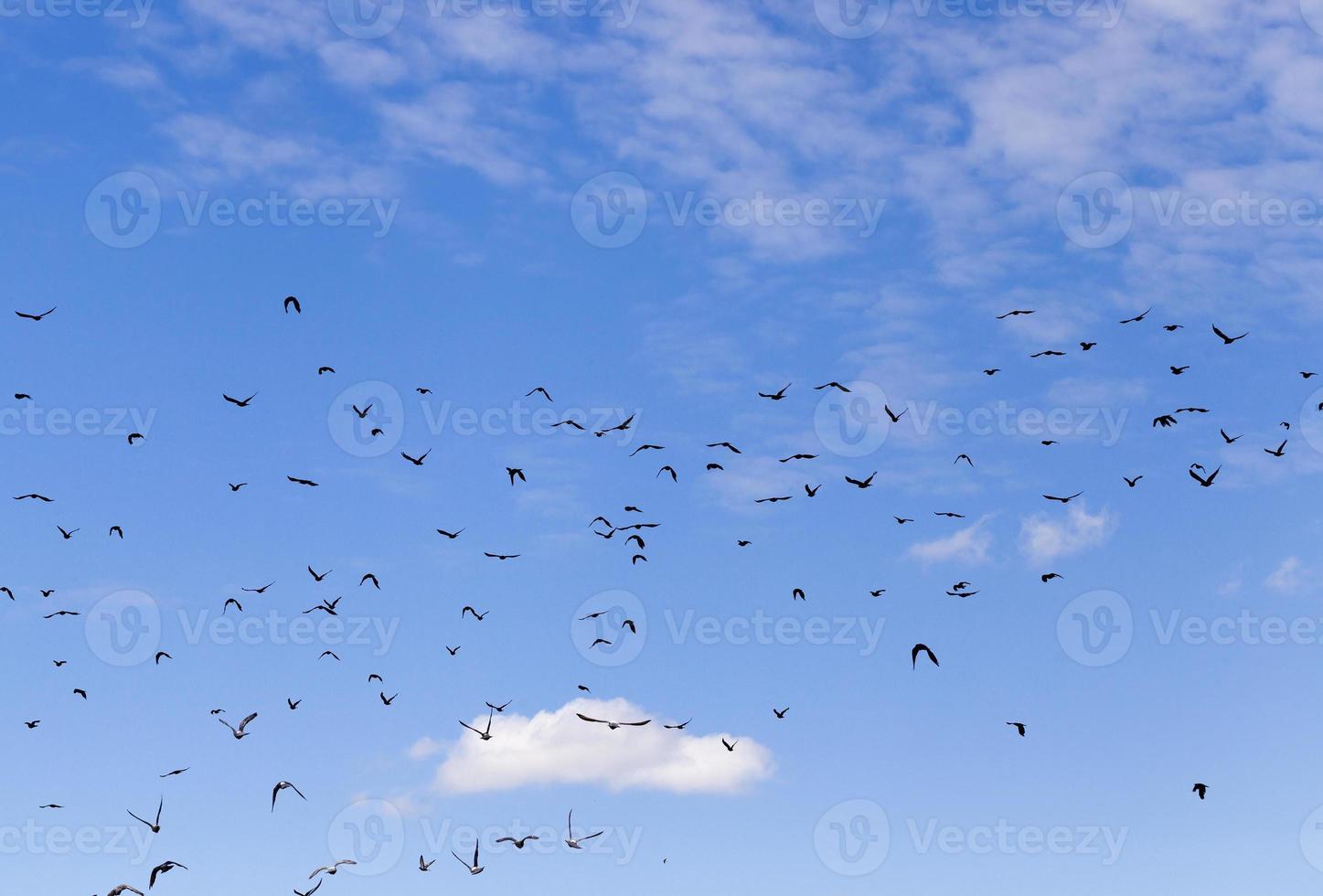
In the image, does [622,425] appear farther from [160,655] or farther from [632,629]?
[160,655]

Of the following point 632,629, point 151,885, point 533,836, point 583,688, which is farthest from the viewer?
Result: point 632,629

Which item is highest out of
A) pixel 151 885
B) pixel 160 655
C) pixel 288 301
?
pixel 288 301

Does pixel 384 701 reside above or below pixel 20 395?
below

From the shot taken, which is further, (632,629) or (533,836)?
(632,629)

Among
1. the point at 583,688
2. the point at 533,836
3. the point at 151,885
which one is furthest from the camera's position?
the point at 583,688

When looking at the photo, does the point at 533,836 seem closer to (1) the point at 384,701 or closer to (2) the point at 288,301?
(1) the point at 384,701

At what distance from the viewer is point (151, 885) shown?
59.7 meters

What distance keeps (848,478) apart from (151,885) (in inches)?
1485

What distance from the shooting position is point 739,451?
76.8m

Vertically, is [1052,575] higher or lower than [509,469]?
lower

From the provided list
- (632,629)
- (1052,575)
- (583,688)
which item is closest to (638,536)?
(632,629)

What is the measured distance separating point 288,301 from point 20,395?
15450 millimetres

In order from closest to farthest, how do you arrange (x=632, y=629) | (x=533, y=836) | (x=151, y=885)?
(x=151, y=885) → (x=533, y=836) → (x=632, y=629)

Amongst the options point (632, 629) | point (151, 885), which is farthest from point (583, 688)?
point (151, 885)
